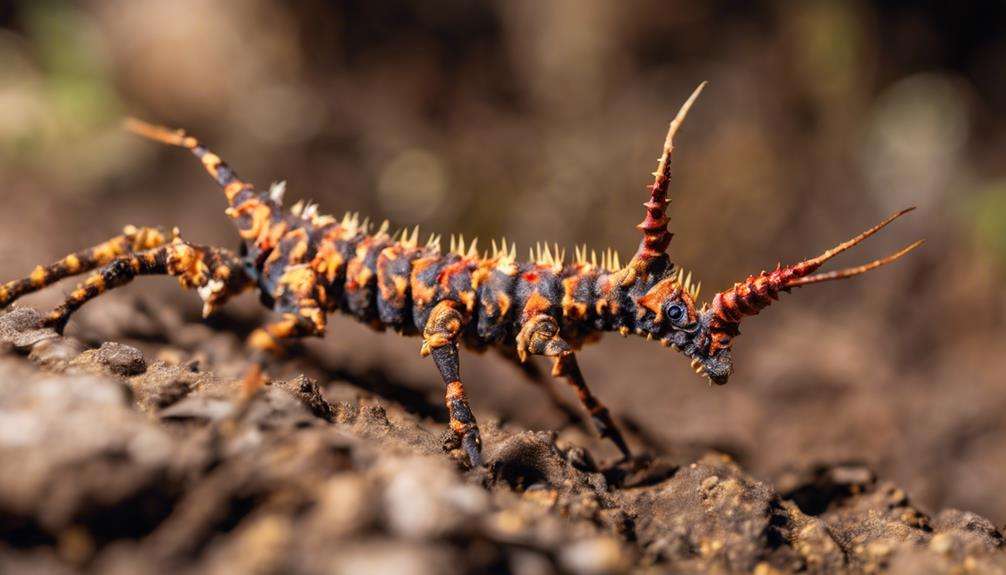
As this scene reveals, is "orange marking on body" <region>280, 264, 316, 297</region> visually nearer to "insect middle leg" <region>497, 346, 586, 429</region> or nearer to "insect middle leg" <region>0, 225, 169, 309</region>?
"insect middle leg" <region>0, 225, 169, 309</region>

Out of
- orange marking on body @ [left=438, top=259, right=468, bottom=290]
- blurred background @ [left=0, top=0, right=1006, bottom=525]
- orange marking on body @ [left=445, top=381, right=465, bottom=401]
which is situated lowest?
orange marking on body @ [left=445, top=381, right=465, bottom=401]

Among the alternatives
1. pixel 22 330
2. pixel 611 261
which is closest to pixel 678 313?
pixel 611 261

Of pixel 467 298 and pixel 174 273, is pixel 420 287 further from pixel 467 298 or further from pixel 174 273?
pixel 174 273

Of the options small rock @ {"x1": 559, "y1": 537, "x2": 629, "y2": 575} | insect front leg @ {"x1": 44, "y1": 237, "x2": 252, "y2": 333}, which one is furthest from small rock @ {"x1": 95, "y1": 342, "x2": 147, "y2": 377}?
small rock @ {"x1": 559, "y1": 537, "x2": 629, "y2": 575}

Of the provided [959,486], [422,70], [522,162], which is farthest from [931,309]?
[422,70]

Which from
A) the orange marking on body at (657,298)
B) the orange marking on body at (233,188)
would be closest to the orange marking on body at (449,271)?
the orange marking on body at (657,298)

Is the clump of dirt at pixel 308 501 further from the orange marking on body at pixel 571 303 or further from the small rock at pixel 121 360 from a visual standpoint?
the orange marking on body at pixel 571 303

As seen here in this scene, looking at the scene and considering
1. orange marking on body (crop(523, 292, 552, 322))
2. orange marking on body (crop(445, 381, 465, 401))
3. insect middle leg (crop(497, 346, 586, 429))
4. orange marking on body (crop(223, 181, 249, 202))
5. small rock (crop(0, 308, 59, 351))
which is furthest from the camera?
insect middle leg (crop(497, 346, 586, 429))
